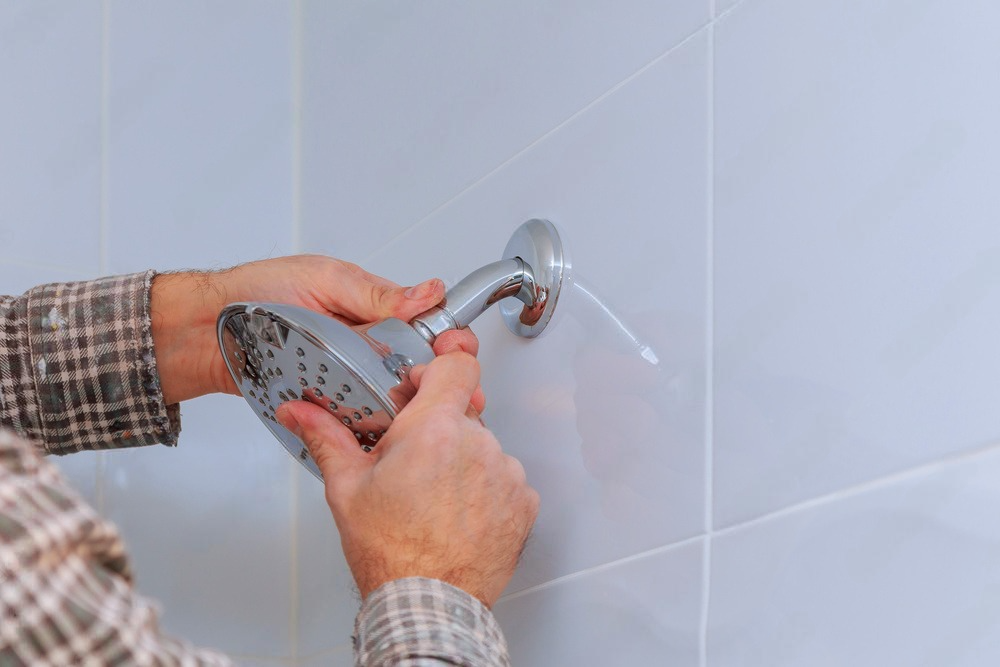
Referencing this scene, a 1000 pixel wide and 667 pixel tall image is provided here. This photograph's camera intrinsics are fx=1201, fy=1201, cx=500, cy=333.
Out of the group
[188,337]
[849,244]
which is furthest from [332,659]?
[849,244]

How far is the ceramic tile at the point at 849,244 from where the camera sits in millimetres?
544

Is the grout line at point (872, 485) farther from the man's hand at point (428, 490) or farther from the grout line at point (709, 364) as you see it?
the man's hand at point (428, 490)

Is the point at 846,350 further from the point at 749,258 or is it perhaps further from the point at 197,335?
the point at 197,335

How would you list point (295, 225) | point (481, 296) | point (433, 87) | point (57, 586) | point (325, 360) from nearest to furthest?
point (57, 586)
point (325, 360)
point (481, 296)
point (433, 87)
point (295, 225)

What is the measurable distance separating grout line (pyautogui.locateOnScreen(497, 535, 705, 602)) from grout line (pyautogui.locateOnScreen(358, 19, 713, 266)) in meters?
0.30

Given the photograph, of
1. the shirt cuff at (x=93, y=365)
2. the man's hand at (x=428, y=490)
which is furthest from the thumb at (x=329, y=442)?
the shirt cuff at (x=93, y=365)

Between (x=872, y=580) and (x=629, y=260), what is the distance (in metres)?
0.26

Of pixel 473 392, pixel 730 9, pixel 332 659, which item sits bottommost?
pixel 332 659

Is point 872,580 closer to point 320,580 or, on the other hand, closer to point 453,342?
point 453,342

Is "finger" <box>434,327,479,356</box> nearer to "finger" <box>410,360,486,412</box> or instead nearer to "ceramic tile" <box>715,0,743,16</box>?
"finger" <box>410,360,486,412</box>

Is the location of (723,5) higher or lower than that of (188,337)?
higher

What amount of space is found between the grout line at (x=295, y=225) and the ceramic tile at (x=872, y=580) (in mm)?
596

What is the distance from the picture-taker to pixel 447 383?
0.71 meters

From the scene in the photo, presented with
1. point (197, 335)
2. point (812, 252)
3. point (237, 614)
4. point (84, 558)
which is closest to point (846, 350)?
point (812, 252)
